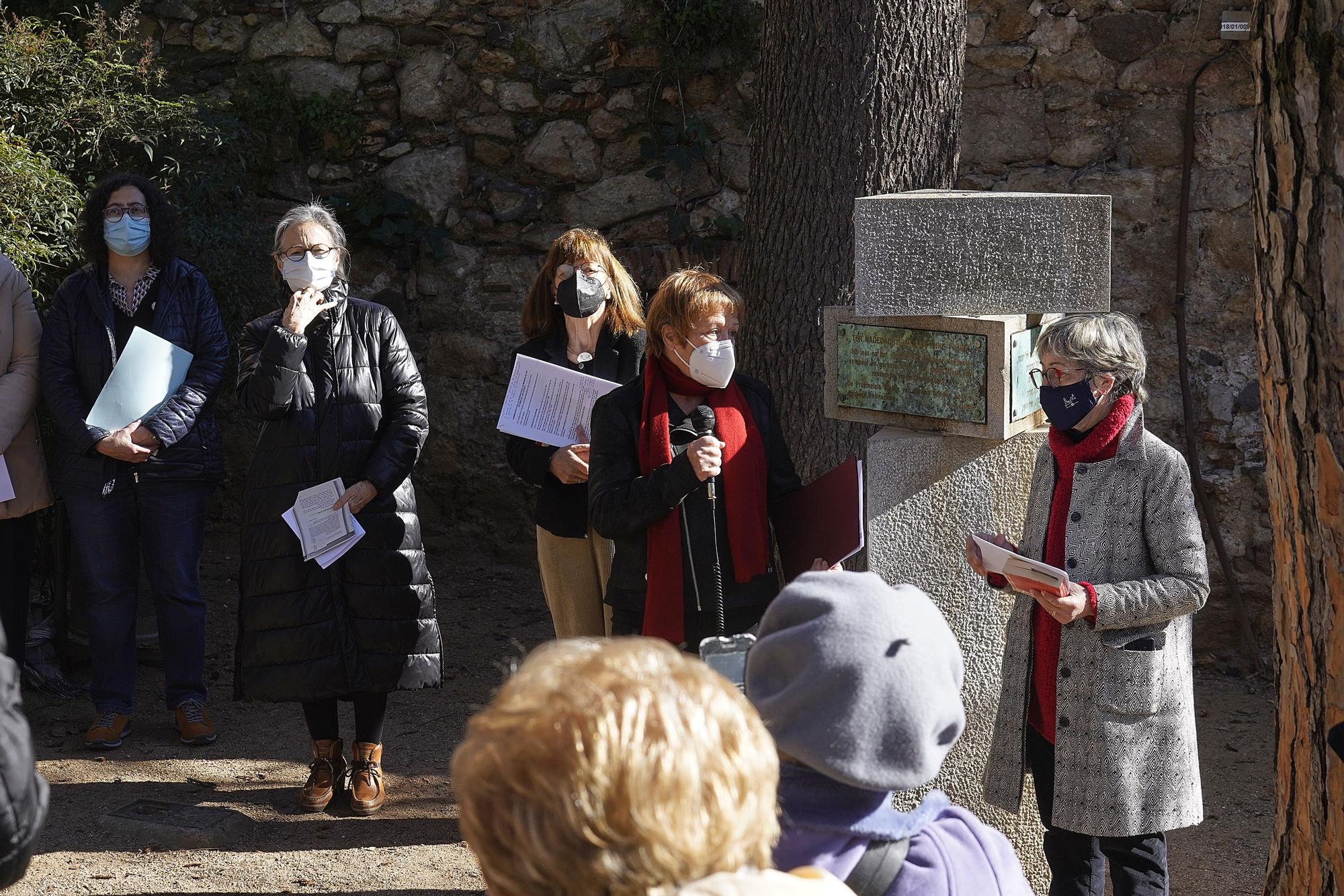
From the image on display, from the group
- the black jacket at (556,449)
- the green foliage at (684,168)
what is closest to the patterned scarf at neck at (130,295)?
the black jacket at (556,449)

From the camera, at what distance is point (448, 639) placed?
584 centimetres

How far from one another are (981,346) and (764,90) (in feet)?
5.94

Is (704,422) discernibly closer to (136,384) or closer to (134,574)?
(136,384)

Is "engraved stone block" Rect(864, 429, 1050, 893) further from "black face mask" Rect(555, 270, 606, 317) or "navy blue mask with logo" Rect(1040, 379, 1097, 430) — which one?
"black face mask" Rect(555, 270, 606, 317)

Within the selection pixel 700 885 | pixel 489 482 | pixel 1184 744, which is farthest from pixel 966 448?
pixel 489 482

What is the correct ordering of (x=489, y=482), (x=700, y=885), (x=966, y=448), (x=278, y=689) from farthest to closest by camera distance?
(x=489, y=482) → (x=278, y=689) → (x=966, y=448) → (x=700, y=885)

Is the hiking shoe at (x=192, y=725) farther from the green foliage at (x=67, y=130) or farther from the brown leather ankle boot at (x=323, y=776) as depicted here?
the green foliage at (x=67, y=130)

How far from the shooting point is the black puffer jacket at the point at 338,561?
12.9 ft

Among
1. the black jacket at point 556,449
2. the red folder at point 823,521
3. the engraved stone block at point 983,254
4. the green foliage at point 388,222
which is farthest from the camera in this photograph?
the green foliage at point 388,222

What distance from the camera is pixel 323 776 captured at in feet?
13.4

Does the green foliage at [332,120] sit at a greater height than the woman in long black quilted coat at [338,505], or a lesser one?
greater

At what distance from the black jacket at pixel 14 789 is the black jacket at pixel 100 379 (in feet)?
8.89

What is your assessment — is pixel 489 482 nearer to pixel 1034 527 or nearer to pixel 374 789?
pixel 374 789

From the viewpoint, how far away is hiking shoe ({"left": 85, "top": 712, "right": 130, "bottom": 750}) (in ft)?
14.7
